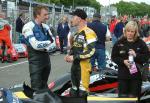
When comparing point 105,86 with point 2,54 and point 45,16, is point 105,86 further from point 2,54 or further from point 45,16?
point 2,54

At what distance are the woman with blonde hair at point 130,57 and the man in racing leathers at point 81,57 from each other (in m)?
0.54

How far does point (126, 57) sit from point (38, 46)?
139 cm

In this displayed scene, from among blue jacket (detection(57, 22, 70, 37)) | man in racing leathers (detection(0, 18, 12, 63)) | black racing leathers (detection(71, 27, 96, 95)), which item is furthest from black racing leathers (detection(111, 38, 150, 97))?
blue jacket (detection(57, 22, 70, 37))

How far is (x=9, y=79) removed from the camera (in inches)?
462

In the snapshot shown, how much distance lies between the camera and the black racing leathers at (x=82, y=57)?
673 centimetres

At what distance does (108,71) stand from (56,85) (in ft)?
2.99

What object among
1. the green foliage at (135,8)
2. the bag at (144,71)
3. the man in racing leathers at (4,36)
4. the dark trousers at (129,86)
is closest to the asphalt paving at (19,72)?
the man in racing leathers at (4,36)

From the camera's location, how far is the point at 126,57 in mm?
6250

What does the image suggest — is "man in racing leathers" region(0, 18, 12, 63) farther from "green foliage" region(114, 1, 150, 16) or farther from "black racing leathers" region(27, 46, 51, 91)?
"green foliage" region(114, 1, 150, 16)

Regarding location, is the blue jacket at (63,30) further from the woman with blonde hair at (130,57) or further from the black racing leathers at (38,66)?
the woman with blonde hair at (130,57)

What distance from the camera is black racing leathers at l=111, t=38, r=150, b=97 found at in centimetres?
622

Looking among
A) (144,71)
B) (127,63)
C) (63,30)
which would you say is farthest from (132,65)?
(63,30)

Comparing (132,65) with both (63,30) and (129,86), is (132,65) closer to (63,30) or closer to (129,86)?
(129,86)

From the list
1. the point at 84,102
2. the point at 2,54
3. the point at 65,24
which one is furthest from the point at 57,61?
the point at 84,102
